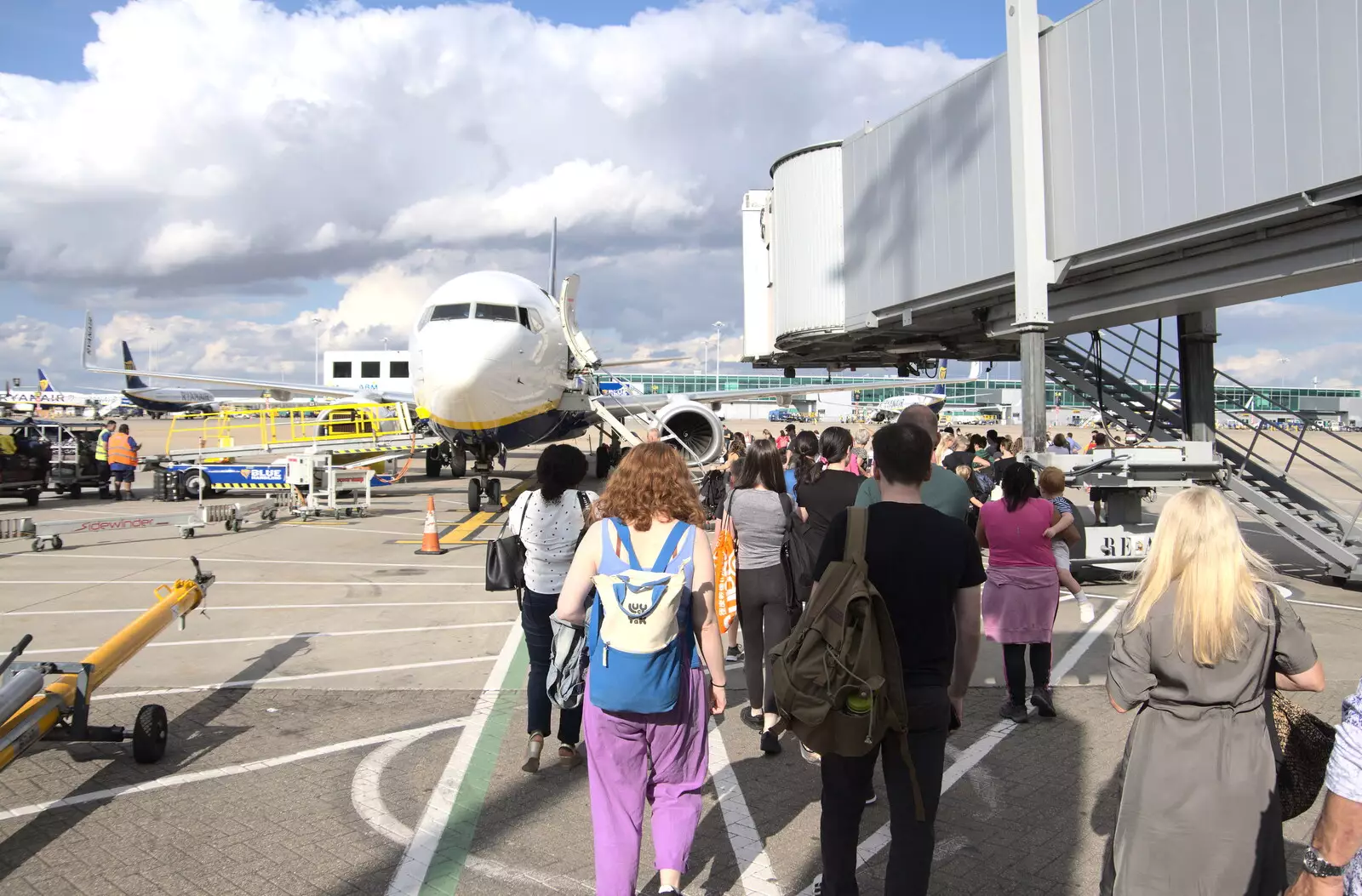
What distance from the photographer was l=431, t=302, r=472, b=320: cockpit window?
49.6ft

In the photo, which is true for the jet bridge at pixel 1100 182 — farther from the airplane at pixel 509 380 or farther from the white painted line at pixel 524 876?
the white painted line at pixel 524 876

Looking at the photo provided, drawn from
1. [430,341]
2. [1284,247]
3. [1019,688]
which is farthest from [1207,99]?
[430,341]

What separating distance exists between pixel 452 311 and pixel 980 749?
12116mm

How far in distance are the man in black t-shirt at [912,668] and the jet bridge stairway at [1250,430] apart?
633 cm

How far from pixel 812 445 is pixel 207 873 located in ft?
13.7

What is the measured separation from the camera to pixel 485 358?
14.7 meters

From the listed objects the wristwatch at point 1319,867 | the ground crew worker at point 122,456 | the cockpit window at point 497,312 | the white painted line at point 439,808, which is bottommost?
the white painted line at point 439,808

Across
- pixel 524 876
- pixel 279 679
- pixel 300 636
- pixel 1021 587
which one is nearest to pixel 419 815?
pixel 524 876

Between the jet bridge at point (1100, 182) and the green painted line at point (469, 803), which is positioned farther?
the jet bridge at point (1100, 182)

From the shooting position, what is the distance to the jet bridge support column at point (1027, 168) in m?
10.1

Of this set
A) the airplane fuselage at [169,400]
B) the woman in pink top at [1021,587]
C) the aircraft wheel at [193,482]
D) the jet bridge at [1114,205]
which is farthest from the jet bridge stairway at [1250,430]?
the airplane fuselage at [169,400]

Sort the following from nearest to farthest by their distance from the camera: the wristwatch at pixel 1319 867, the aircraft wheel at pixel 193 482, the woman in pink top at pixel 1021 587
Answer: the wristwatch at pixel 1319 867
the woman in pink top at pixel 1021 587
the aircraft wheel at pixel 193 482

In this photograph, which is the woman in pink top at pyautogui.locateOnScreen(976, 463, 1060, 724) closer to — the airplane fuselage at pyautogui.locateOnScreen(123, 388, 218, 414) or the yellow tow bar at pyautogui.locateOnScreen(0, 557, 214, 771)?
the yellow tow bar at pyautogui.locateOnScreen(0, 557, 214, 771)

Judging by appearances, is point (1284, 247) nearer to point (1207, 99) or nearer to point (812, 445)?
point (1207, 99)
